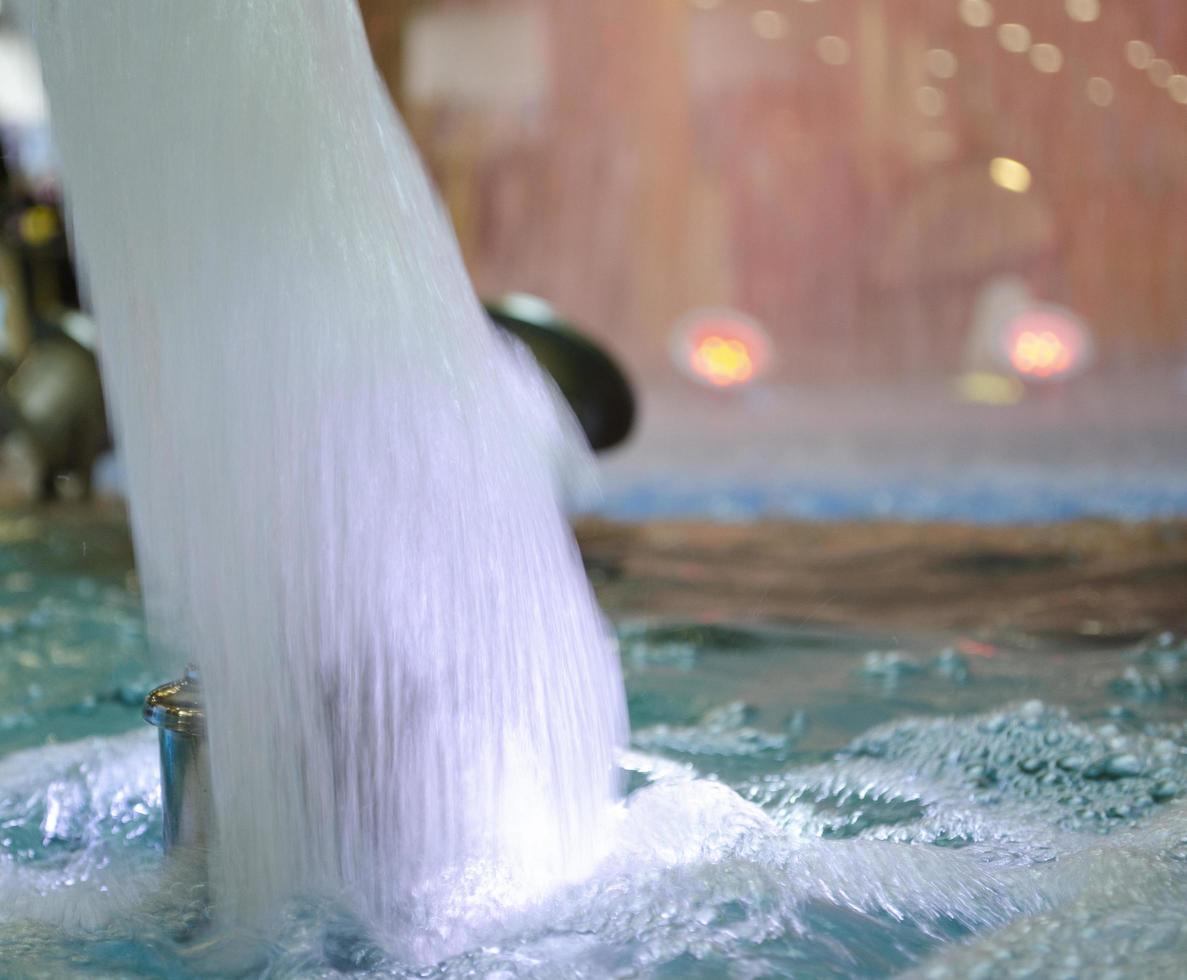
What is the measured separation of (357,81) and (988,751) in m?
1.17

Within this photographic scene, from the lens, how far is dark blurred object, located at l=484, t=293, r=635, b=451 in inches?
150

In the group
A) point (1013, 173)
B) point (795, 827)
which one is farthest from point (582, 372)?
point (1013, 173)

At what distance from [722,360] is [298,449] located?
499 cm

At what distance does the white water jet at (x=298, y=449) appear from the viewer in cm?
112

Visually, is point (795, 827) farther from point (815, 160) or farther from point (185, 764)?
point (815, 160)

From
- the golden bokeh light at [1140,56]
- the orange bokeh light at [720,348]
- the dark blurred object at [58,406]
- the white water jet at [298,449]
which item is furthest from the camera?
the orange bokeh light at [720,348]

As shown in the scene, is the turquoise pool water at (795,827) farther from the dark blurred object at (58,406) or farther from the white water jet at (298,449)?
the dark blurred object at (58,406)

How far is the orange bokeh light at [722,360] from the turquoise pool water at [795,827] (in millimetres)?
3426

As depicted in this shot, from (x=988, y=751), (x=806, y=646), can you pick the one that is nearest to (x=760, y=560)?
(x=806, y=646)

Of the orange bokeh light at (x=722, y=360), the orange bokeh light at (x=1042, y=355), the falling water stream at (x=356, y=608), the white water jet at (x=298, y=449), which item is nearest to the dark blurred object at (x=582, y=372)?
the orange bokeh light at (x=722, y=360)

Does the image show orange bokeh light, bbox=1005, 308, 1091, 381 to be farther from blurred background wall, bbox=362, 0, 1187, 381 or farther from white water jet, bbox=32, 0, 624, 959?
white water jet, bbox=32, 0, 624, 959

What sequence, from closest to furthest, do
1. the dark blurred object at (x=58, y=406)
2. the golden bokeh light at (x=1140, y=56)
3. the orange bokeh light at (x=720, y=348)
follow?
the dark blurred object at (x=58, y=406) → the golden bokeh light at (x=1140, y=56) → the orange bokeh light at (x=720, y=348)

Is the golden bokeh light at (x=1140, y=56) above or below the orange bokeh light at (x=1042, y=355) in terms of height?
above

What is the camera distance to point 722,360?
19.8 ft
